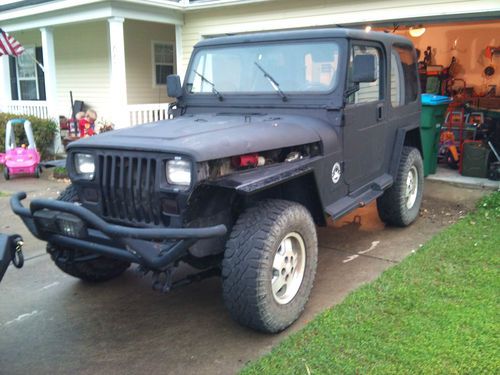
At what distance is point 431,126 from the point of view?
7.96 metres

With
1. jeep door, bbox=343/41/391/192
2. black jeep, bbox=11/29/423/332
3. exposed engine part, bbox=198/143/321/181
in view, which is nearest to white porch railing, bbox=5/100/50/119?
black jeep, bbox=11/29/423/332


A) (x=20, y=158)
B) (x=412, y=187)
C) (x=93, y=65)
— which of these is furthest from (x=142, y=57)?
(x=412, y=187)

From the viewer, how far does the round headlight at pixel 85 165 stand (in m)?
3.43

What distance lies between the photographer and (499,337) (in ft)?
10.6

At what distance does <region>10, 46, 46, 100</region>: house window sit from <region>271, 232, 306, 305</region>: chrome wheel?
12.7 m

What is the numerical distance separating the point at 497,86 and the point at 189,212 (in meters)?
12.4

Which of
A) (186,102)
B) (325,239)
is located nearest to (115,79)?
(186,102)

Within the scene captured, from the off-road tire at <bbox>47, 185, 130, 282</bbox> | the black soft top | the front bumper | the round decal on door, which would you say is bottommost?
the off-road tire at <bbox>47, 185, 130, 282</bbox>

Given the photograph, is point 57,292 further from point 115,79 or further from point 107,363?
point 115,79

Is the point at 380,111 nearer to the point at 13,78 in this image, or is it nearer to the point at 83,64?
the point at 83,64

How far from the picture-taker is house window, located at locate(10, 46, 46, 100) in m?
14.4

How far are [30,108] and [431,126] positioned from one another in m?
8.92

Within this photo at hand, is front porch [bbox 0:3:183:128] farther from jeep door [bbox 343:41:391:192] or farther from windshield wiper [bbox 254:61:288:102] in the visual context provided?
jeep door [bbox 343:41:391:192]

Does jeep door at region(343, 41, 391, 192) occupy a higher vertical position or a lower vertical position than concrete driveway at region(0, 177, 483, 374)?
higher
